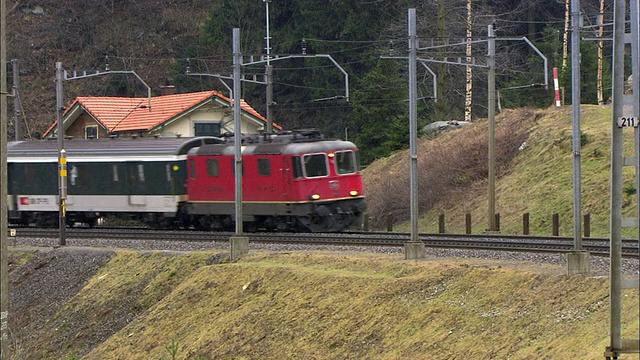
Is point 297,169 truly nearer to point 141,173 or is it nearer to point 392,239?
point 392,239

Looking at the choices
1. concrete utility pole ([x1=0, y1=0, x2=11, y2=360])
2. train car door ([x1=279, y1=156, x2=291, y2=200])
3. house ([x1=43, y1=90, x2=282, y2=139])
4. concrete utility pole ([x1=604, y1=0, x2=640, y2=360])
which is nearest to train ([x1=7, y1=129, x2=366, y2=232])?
train car door ([x1=279, y1=156, x2=291, y2=200])

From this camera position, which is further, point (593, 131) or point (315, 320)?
point (593, 131)

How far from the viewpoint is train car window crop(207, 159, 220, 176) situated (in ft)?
107

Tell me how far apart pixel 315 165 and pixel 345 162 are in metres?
1.20

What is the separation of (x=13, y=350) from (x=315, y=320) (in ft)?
25.9

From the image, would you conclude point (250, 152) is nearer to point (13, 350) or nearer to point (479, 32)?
point (13, 350)

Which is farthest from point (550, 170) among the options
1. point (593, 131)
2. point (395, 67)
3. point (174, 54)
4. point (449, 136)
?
point (174, 54)

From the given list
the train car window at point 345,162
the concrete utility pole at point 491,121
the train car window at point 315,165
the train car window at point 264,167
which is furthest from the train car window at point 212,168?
the concrete utility pole at point 491,121

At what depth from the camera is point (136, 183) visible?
3503cm

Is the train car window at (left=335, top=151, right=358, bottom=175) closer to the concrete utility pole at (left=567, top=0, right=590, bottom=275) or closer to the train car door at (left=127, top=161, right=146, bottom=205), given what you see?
the train car door at (left=127, top=161, right=146, bottom=205)

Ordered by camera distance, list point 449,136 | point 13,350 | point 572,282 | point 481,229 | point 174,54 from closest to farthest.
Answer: point 572,282, point 13,350, point 481,229, point 449,136, point 174,54

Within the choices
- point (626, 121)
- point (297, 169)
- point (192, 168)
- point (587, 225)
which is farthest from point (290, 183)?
point (626, 121)

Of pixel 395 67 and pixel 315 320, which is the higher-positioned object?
pixel 395 67

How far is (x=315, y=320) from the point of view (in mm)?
19125
